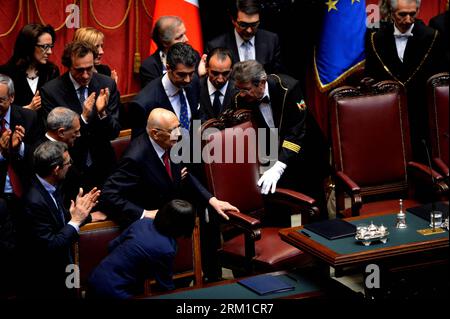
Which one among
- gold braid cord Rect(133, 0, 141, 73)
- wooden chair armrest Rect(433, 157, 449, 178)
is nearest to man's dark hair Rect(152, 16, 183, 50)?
gold braid cord Rect(133, 0, 141, 73)

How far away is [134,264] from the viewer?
354 centimetres

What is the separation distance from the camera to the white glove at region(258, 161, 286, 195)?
4629 millimetres

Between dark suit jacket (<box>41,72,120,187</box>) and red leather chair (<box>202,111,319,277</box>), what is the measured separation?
1.91 ft

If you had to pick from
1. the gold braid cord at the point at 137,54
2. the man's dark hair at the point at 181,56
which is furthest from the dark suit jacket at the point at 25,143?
the gold braid cord at the point at 137,54

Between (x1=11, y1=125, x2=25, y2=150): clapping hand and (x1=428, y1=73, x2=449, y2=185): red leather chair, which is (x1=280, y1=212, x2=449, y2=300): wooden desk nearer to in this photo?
(x1=428, y1=73, x2=449, y2=185): red leather chair

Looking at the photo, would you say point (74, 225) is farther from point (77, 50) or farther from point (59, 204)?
point (77, 50)

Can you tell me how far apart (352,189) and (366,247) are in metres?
0.79

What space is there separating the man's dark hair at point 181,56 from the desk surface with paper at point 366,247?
3.71ft

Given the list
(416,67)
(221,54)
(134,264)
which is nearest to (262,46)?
(221,54)

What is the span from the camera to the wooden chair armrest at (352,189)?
4586 mm

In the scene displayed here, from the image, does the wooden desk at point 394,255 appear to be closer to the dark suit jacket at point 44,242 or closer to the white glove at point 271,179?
the white glove at point 271,179

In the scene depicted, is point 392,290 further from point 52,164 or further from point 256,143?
point 52,164

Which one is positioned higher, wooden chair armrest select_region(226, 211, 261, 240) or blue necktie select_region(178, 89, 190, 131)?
blue necktie select_region(178, 89, 190, 131)
